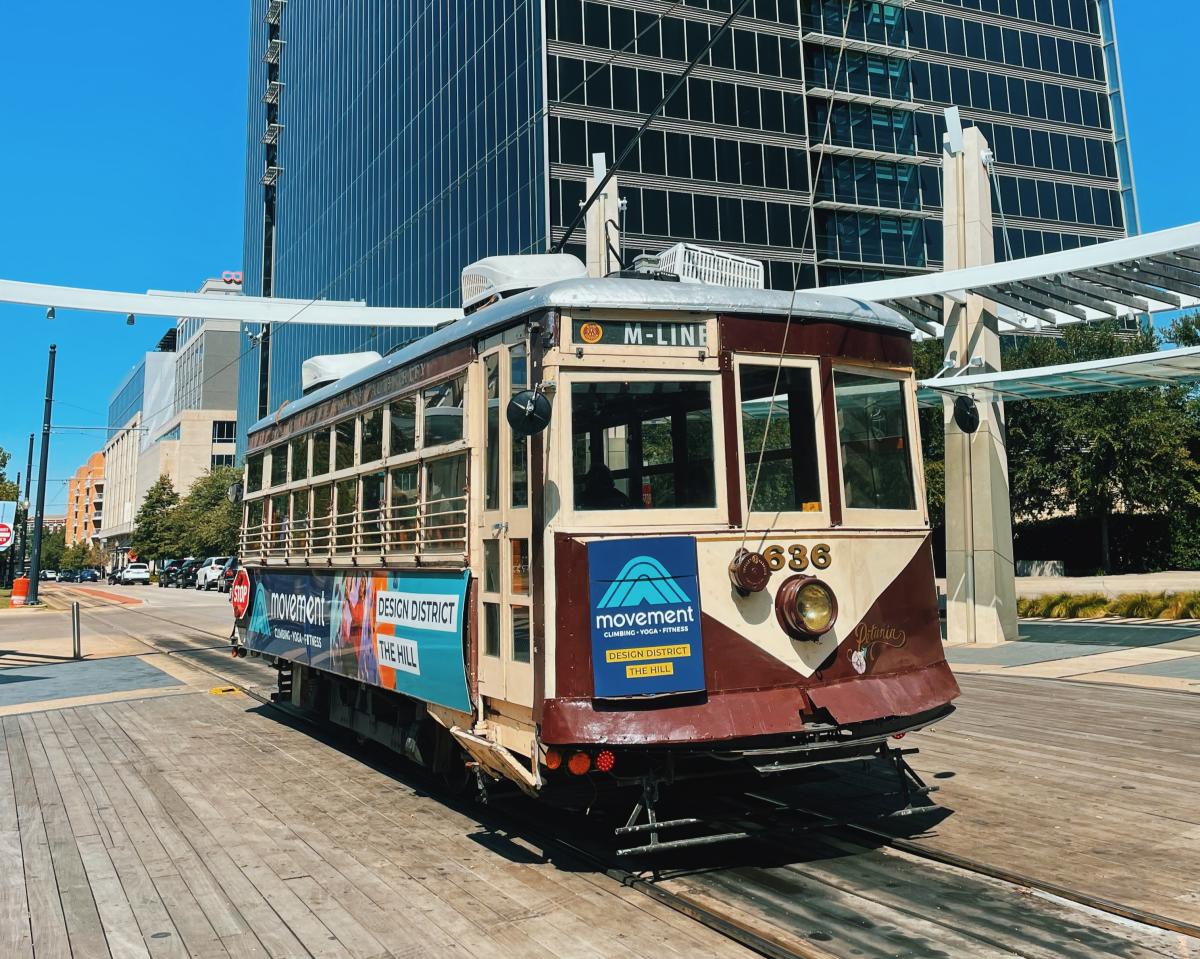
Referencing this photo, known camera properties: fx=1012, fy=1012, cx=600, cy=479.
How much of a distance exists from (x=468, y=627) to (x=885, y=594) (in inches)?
98.3

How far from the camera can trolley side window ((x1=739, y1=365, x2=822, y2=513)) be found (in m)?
5.79

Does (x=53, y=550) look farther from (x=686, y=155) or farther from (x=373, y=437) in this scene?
(x=373, y=437)

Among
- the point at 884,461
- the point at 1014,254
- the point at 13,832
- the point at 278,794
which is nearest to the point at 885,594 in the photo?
the point at 884,461

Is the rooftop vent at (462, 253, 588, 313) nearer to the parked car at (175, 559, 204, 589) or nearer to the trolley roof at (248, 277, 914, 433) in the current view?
the trolley roof at (248, 277, 914, 433)

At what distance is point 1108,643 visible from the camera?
17.1 meters

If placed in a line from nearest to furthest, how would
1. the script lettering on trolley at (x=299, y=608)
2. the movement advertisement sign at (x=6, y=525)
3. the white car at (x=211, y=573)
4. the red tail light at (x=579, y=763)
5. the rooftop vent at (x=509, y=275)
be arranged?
the red tail light at (x=579, y=763) < the rooftop vent at (x=509, y=275) < the script lettering on trolley at (x=299, y=608) < the movement advertisement sign at (x=6, y=525) < the white car at (x=211, y=573)

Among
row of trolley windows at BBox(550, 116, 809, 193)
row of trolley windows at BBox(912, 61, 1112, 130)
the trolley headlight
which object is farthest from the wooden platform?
row of trolley windows at BBox(912, 61, 1112, 130)

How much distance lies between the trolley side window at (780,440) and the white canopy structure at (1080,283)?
6514 mm

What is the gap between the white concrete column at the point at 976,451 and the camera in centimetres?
1809

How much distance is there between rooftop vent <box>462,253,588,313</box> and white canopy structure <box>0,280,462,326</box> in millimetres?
9905

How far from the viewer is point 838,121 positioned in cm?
5016

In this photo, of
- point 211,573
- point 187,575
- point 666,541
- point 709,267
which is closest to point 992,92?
point 211,573

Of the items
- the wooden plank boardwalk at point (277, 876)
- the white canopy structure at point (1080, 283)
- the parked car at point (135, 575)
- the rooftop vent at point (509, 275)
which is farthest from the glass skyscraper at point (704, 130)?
the wooden plank boardwalk at point (277, 876)

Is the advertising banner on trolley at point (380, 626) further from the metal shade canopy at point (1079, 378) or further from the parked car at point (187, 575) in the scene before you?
the parked car at point (187, 575)
